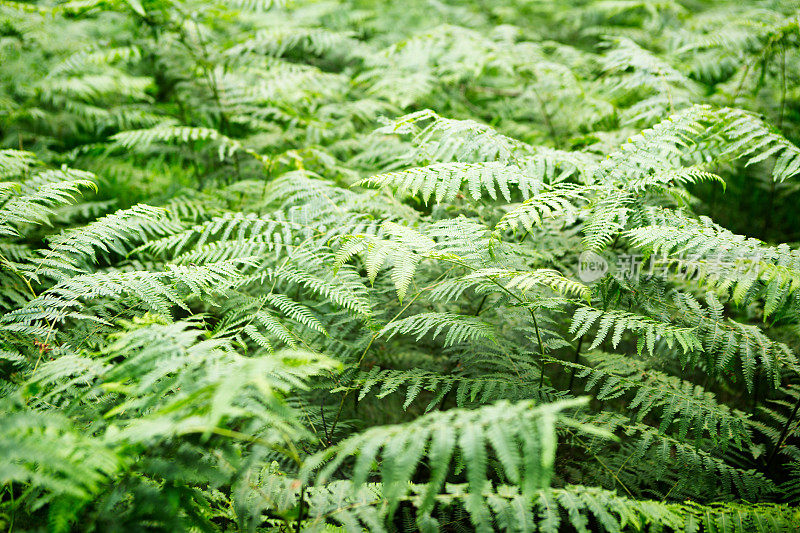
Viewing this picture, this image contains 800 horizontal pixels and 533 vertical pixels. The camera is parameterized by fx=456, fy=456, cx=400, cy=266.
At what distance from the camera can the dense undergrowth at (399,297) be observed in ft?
4.38

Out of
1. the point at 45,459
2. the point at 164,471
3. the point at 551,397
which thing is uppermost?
the point at 45,459

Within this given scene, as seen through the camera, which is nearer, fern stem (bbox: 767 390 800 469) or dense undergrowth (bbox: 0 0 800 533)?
dense undergrowth (bbox: 0 0 800 533)

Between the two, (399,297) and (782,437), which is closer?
(399,297)

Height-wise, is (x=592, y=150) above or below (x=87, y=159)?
above

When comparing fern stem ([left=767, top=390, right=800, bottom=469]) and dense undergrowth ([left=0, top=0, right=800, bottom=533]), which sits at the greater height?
dense undergrowth ([left=0, top=0, right=800, bottom=533])

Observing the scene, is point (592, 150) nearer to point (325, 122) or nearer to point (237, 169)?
point (325, 122)

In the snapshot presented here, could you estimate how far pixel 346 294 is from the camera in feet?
6.46

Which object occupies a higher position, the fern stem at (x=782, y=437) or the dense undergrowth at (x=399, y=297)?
the dense undergrowth at (x=399, y=297)

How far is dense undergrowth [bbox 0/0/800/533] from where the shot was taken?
4.38 feet

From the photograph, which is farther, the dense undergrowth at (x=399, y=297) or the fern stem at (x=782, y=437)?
the fern stem at (x=782, y=437)

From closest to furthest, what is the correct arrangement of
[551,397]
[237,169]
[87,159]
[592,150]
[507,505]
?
[507,505] < [551,397] < [592,150] < [237,169] < [87,159]

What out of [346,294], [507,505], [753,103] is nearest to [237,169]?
[346,294]

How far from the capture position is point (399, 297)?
1710mm

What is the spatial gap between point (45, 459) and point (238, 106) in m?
3.06
